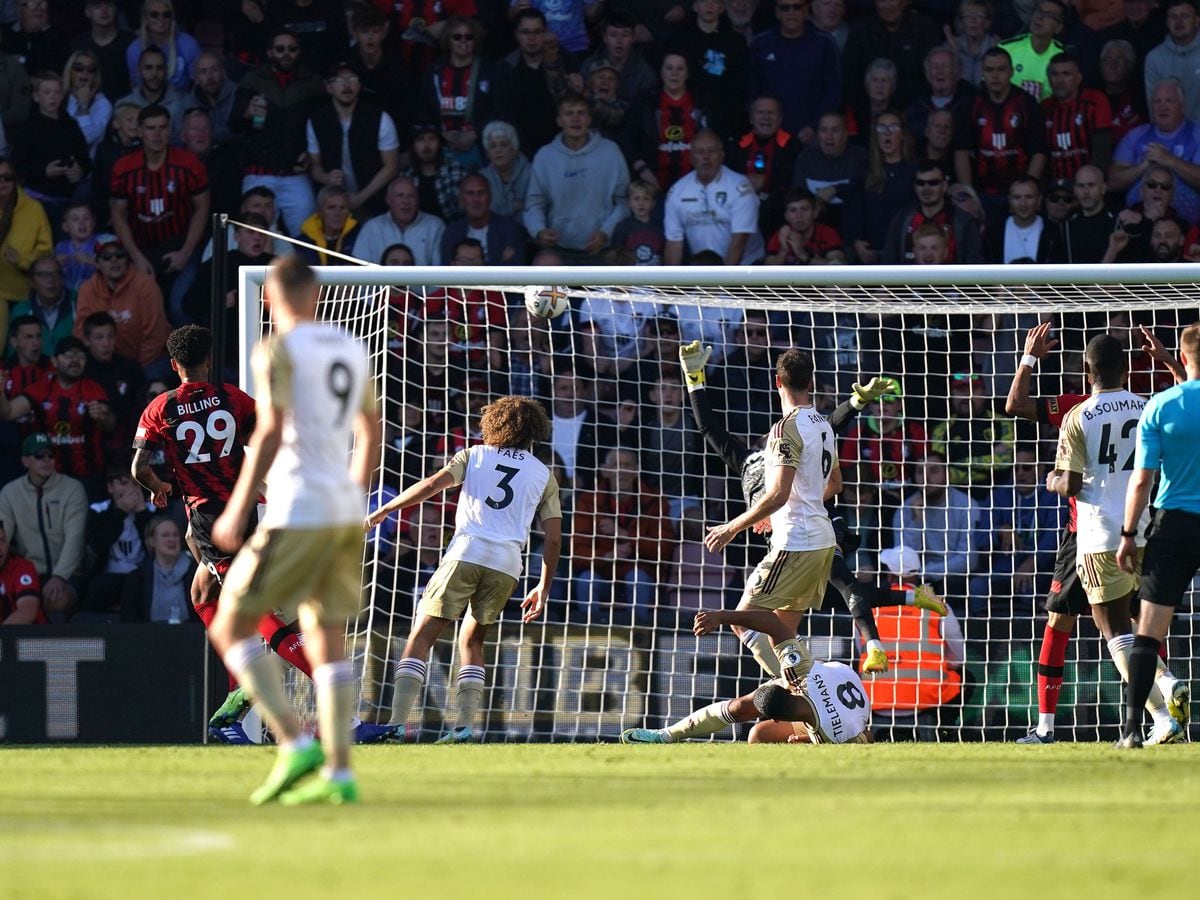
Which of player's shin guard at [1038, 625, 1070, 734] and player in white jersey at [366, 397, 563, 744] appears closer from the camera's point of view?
player in white jersey at [366, 397, 563, 744]

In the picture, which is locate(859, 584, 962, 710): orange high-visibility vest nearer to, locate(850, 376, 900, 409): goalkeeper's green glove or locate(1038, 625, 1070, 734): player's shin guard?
locate(1038, 625, 1070, 734): player's shin guard

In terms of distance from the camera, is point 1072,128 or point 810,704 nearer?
point 810,704

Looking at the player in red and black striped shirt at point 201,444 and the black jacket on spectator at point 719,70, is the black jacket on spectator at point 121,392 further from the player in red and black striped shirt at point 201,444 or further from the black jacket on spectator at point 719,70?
the black jacket on spectator at point 719,70

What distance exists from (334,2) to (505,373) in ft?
15.4

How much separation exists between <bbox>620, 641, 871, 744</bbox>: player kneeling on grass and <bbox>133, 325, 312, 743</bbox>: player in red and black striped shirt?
2.38 metres

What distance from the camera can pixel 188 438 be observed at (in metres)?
9.67

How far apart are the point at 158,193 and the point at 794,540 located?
7076mm

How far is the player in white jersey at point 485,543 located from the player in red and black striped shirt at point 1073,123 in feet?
21.5

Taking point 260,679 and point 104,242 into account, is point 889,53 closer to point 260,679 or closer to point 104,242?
point 104,242

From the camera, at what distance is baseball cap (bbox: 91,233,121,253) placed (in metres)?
14.4

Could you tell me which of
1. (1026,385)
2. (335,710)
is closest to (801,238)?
(1026,385)

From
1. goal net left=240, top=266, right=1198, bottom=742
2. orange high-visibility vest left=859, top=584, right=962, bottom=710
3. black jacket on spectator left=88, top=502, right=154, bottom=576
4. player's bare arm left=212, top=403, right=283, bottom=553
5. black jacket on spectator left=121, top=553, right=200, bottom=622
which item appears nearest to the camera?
player's bare arm left=212, top=403, right=283, bottom=553

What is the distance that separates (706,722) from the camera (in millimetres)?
10227

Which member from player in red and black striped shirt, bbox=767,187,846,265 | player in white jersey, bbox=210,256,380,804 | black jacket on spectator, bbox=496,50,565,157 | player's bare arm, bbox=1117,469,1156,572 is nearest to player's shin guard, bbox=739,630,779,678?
player's bare arm, bbox=1117,469,1156,572
